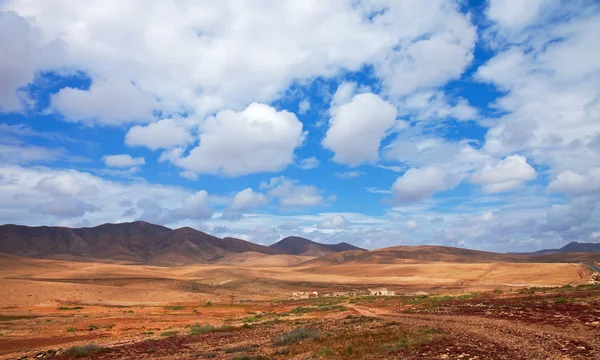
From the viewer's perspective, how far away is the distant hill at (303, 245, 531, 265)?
160 m

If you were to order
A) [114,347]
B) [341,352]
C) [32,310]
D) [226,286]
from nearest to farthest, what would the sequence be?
[341,352]
[114,347]
[32,310]
[226,286]

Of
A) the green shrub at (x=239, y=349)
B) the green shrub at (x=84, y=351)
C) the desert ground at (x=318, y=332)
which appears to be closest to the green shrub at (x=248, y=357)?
the desert ground at (x=318, y=332)

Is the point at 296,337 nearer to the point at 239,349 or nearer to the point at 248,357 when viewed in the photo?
the point at 239,349

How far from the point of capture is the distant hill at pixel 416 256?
15962 centimetres

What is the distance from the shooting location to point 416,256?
16888cm

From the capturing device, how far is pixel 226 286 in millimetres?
73125

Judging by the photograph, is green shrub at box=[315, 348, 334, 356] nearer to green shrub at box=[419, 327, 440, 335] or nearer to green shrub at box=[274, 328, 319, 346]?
green shrub at box=[274, 328, 319, 346]

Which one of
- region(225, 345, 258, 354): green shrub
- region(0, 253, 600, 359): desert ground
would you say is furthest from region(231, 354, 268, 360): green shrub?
region(225, 345, 258, 354): green shrub

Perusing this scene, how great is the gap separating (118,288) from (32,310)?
18.3 m

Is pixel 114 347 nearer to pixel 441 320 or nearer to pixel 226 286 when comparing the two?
pixel 441 320

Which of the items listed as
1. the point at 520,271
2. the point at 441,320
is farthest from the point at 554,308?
the point at 520,271

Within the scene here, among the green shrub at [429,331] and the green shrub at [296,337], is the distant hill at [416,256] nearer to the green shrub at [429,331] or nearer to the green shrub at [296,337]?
the green shrub at [296,337]

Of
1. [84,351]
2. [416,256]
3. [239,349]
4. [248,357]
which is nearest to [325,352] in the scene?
[248,357]

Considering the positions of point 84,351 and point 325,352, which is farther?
point 84,351
